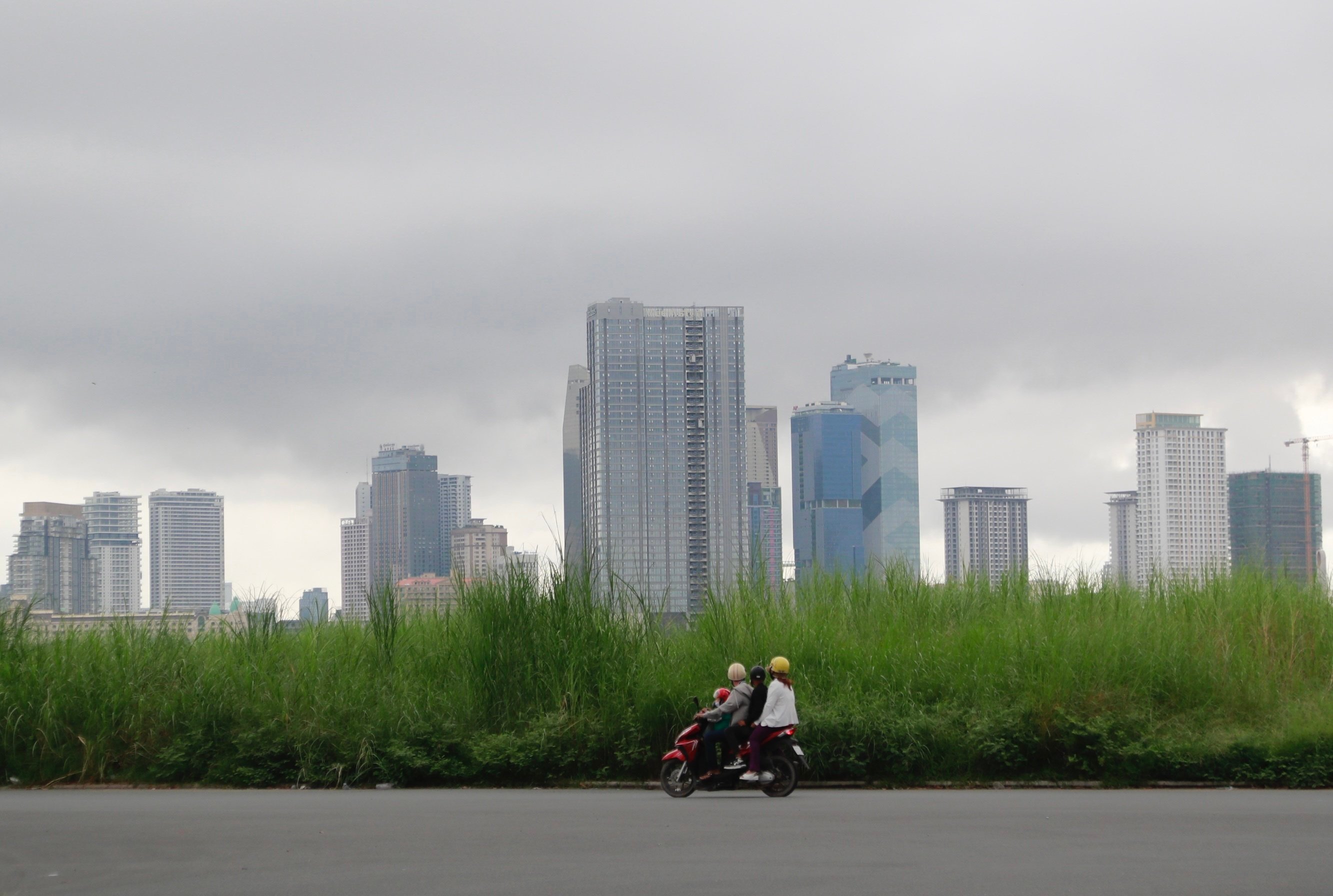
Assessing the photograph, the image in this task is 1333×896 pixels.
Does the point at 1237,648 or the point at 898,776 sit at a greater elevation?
the point at 1237,648

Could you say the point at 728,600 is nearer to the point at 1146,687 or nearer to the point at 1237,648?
the point at 1146,687

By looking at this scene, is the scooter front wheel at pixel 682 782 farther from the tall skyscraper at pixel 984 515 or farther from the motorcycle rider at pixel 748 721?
the tall skyscraper at pixel 984 515

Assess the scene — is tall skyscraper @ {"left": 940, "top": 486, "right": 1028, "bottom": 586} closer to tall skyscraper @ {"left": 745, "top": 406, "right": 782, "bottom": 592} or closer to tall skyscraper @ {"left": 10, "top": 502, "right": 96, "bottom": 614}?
tall skyscraper @ {"left": 745, "top": 406, "right": 782, "bottom": 592}

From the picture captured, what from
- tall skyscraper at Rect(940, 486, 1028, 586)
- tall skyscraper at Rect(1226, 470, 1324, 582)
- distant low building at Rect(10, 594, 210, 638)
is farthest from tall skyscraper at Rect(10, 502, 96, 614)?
tall skyscraper at Rect(940, 486, 1028, 586)

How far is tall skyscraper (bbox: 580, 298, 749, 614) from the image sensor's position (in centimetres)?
11762

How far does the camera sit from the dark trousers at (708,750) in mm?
18172

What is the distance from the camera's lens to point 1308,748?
19.0 m

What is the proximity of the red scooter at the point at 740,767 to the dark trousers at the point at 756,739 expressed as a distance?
6cm

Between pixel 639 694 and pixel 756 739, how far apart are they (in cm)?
389

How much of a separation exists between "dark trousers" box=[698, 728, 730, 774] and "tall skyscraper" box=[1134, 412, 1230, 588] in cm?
7506

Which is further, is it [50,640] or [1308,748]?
[50,640]
